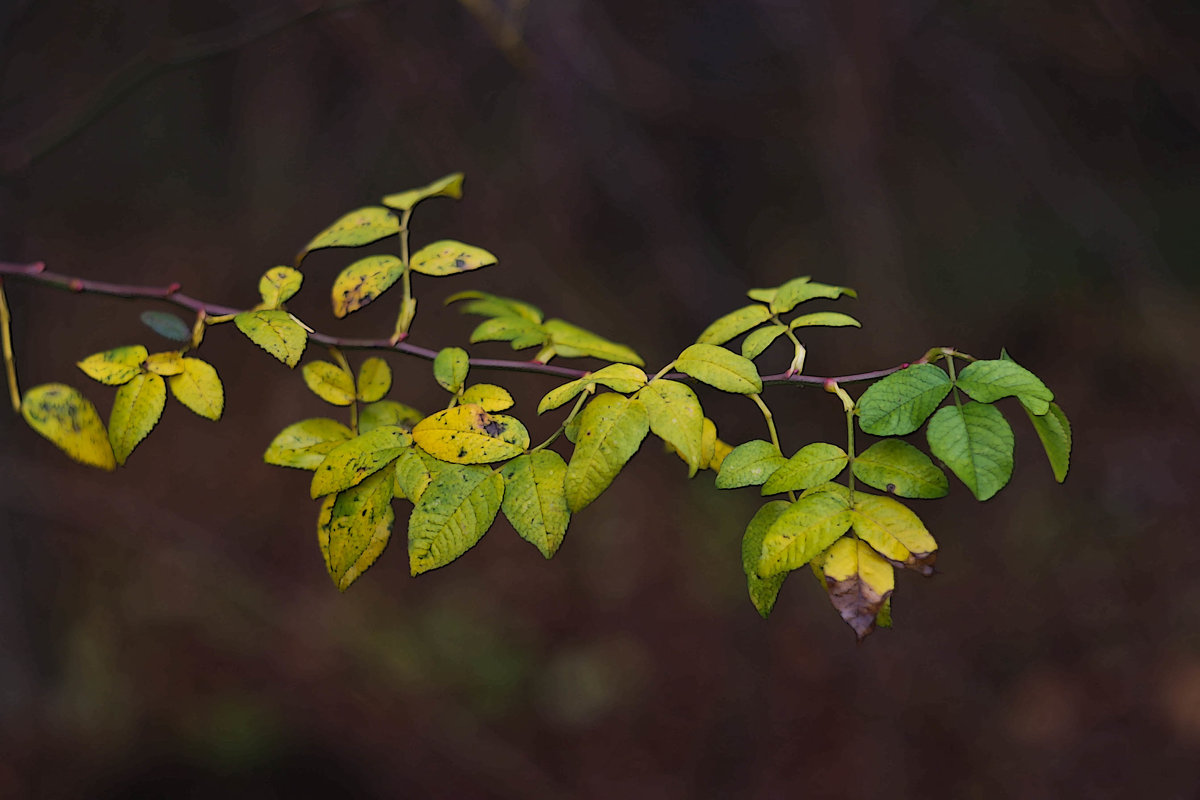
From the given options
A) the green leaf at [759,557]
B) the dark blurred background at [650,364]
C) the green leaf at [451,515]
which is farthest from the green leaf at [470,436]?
the dark blurred background at [650,364]

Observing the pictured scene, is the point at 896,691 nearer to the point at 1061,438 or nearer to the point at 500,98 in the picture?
the point at 1061,438

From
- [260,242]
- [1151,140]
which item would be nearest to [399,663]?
[260,242]

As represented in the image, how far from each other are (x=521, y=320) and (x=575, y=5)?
317 cm

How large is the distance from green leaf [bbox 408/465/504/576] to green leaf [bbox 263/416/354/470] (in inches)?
6.2

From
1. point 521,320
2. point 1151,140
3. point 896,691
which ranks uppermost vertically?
point 521,320

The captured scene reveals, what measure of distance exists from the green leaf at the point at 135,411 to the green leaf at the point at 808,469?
1.92 ft

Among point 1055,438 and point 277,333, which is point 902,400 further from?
point 277,333

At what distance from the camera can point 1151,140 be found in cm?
409

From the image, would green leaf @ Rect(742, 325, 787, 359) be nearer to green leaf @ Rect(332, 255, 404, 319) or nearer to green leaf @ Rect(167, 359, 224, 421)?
green leaf @ Rect(332, 255, 404, 319)

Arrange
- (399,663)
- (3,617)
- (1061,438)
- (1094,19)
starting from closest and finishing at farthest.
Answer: (1061,438) < (3,617) < (399,663) < (1094,19)

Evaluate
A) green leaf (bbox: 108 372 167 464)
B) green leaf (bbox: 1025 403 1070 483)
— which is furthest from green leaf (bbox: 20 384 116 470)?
green leaf (bbox: 1025 403 1070 483)

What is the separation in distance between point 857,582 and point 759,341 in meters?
0.26

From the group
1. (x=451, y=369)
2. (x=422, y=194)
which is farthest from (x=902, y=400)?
(x=422, y=194)

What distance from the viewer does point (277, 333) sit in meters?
0.79
